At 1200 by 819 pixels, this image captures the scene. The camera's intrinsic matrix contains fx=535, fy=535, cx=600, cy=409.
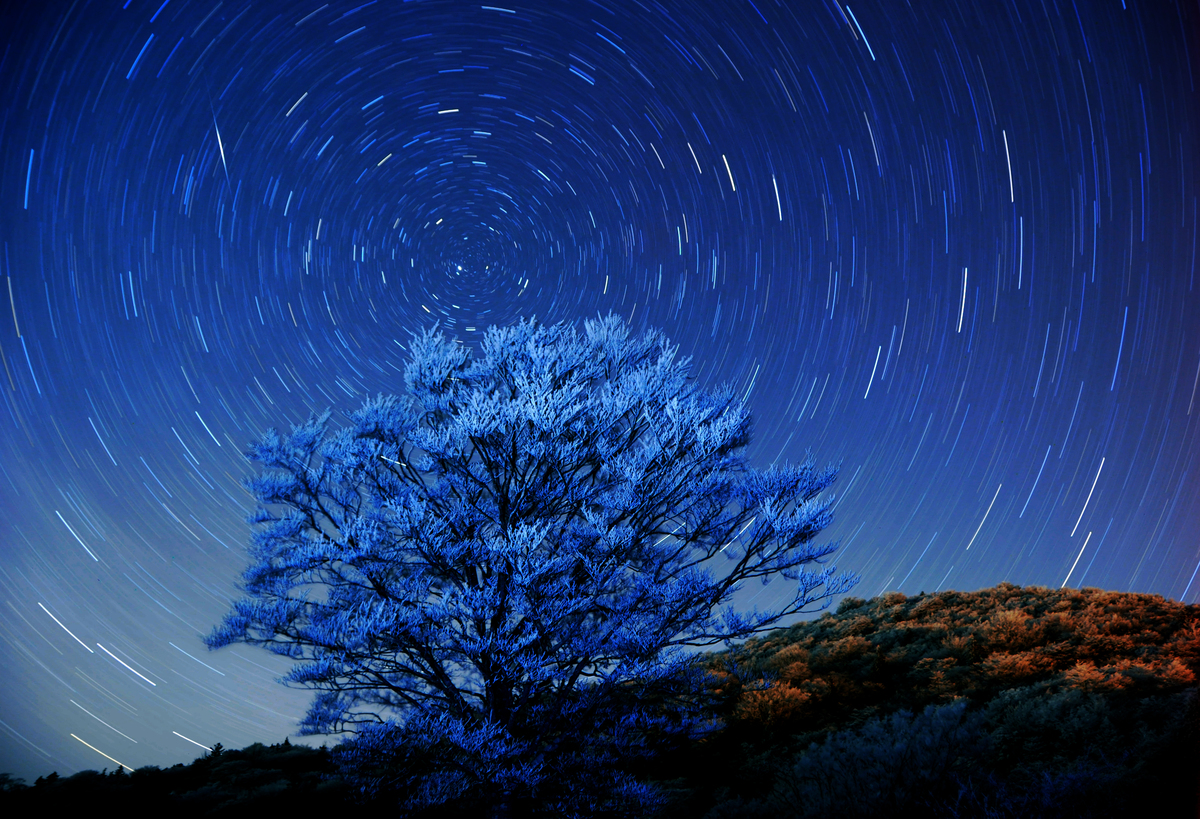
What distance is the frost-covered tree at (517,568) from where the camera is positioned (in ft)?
21.0

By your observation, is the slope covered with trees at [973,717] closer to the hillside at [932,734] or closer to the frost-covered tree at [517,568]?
the hillside at [932,734]

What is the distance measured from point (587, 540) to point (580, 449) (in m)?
1.33

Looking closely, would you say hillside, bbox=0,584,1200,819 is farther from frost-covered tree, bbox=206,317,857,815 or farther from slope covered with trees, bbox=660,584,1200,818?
frost-covered tree, bbox=206,317,857,815

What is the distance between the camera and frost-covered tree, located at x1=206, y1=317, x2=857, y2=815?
6.41m

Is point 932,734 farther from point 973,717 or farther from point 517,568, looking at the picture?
point 517,568

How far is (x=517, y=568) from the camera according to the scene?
6422 mm

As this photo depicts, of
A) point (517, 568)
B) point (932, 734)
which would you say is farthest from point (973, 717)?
point (517, 568)

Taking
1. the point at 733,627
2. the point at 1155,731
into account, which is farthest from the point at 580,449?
the point at 1155,731

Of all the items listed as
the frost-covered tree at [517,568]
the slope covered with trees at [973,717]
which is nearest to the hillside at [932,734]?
the slope covered with trees at [973,717]

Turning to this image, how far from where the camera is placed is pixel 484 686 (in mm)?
6809

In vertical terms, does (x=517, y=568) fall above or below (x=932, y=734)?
above

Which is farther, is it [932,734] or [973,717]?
[973,717]

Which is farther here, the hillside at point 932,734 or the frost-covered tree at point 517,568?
the frost-covered tree at point 517,568

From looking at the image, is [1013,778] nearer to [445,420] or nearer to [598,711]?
[598,711]
